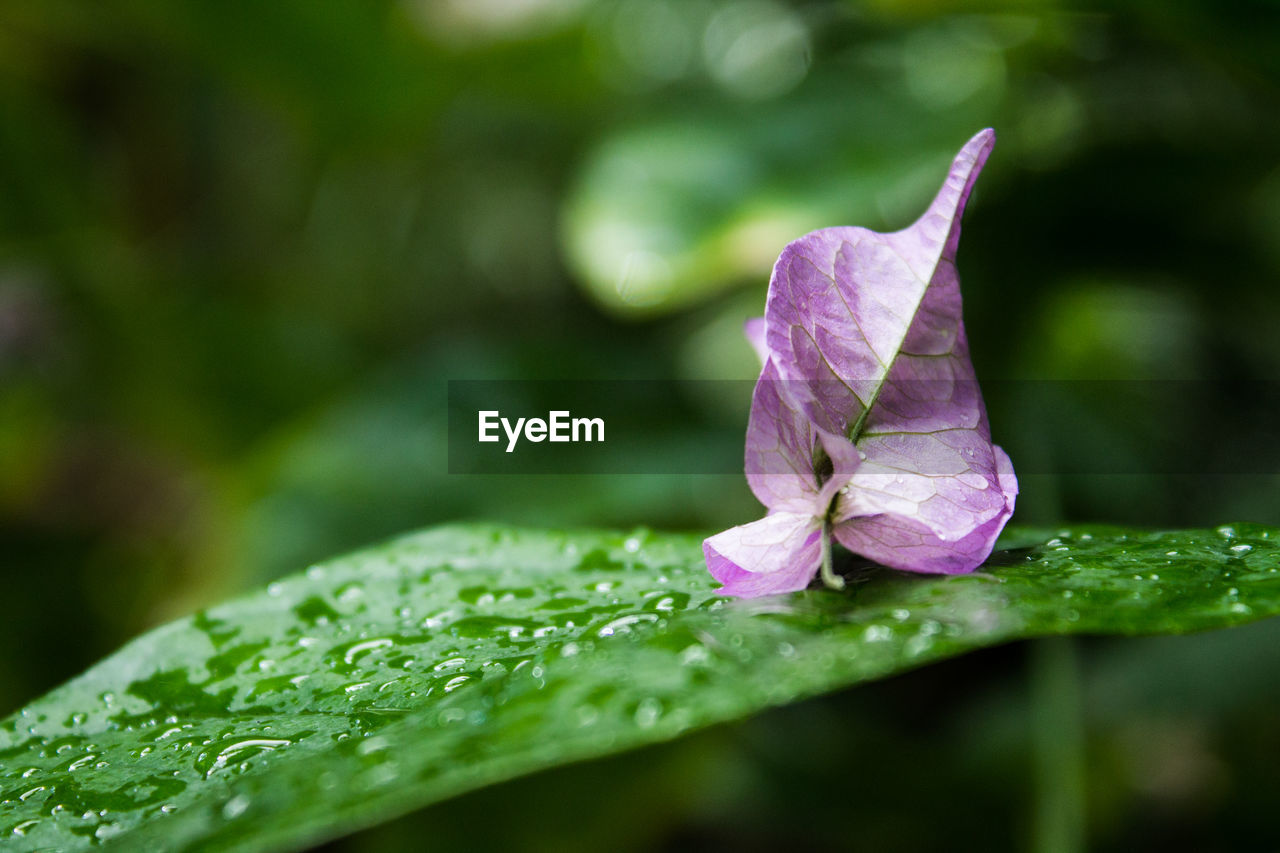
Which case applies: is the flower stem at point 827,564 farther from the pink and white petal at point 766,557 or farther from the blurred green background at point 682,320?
the blurred green background at point 682,320

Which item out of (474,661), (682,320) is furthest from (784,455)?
(682,320)

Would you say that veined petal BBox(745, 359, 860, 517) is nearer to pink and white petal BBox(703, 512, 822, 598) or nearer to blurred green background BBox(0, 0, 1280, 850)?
pink and white petal BBox(703, 512, 822, 598)

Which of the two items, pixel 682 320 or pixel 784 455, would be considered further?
pixel 682 320

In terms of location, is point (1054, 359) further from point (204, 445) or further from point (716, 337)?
point (204, 445)

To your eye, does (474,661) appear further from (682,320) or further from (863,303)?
(682,320)

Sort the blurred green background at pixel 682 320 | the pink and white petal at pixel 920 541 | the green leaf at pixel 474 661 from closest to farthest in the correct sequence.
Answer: the green leaf at pixel 474 661, the pink and white petal at pixel 920 541, the blurred green background at pixel 682 320

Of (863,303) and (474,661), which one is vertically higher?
(863,303)

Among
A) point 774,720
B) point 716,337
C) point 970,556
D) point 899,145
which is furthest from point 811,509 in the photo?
point 716,337

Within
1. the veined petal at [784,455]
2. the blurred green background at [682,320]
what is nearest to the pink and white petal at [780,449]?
the veined petal at [784,455]
